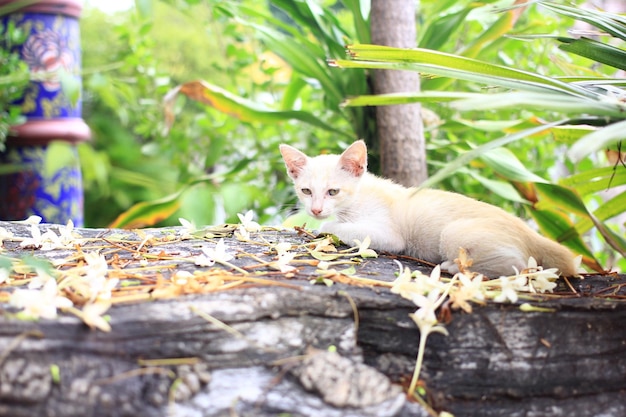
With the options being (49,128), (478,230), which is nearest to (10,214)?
(49,128)

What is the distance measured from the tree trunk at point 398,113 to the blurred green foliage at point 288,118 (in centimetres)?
10

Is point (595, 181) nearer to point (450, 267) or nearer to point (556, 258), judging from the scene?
point (556, 258)

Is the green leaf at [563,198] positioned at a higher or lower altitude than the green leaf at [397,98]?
lower

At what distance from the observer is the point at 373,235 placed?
1.47 m

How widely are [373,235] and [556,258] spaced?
16.4 inches

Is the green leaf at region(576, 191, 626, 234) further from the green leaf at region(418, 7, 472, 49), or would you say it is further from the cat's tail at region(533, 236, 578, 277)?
the green leaf at region(418, 7, 472, 49)

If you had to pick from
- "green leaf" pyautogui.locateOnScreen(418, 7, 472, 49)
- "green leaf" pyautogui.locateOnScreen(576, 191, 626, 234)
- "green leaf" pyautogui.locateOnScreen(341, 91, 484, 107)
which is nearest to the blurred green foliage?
"green leaf" pyautogui.locateOnScreen(418, 7, 472, 49)

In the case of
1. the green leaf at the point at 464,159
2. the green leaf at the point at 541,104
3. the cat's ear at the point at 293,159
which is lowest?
the cat's ear at the point at 293,159

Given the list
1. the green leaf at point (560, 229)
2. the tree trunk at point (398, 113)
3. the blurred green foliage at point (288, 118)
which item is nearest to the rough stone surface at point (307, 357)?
the green leaf at point (560, 229)

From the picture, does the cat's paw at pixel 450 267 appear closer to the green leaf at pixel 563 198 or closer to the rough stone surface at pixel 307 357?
the rough stone surface at pixel 307 357

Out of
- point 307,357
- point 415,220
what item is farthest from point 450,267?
point 307,357

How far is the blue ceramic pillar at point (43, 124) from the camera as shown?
2.17 m

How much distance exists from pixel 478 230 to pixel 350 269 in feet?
1.04

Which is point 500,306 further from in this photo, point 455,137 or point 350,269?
point 455,137
